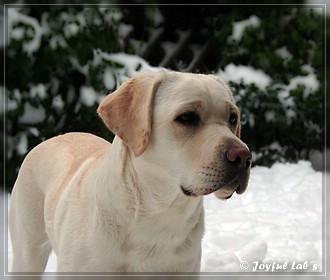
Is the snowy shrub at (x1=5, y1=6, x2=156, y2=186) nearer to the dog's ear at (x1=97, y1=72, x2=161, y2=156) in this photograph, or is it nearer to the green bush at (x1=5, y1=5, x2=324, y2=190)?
the green bush at (x1=5, y1=5, x2=324, y2=190)

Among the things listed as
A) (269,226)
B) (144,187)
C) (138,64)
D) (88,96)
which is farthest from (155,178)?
(138,64)

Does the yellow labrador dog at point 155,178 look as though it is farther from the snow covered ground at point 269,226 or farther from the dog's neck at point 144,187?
the snow covered ground at point 269,226

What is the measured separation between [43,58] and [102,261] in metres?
3.55

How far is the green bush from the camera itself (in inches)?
232

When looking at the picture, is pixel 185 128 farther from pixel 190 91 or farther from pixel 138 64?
pixel 138 64

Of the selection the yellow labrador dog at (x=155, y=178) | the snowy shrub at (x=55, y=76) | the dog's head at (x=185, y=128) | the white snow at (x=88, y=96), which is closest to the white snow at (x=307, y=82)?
the snowy shrub at (x=55, y=76)

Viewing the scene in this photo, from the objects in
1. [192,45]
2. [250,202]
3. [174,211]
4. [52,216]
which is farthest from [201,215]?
[192,45]

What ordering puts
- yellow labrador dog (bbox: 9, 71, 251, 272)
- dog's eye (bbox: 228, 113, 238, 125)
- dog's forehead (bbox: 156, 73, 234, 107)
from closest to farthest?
yellow labrador dog (bbox: 9, 71, 251, 272) → dog's forehead (bbox: 156, 73, 234, 107) → dog's eye (bbox: 228, 113, 238, 125)

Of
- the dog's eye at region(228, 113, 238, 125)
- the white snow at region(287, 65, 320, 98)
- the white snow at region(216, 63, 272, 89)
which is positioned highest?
the dog's eye at region(228, 113, 238, 125)

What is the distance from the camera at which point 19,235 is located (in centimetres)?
353

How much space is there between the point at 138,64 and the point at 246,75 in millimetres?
1442

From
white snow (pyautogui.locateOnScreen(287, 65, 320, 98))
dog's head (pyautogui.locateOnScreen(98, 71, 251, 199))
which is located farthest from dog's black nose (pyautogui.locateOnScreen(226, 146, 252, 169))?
white snow (pyautogui.locateOnScreen(287, 65, 320, 98))

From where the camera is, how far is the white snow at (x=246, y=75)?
23.1ft

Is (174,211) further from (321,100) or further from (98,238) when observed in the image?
(321,100)
